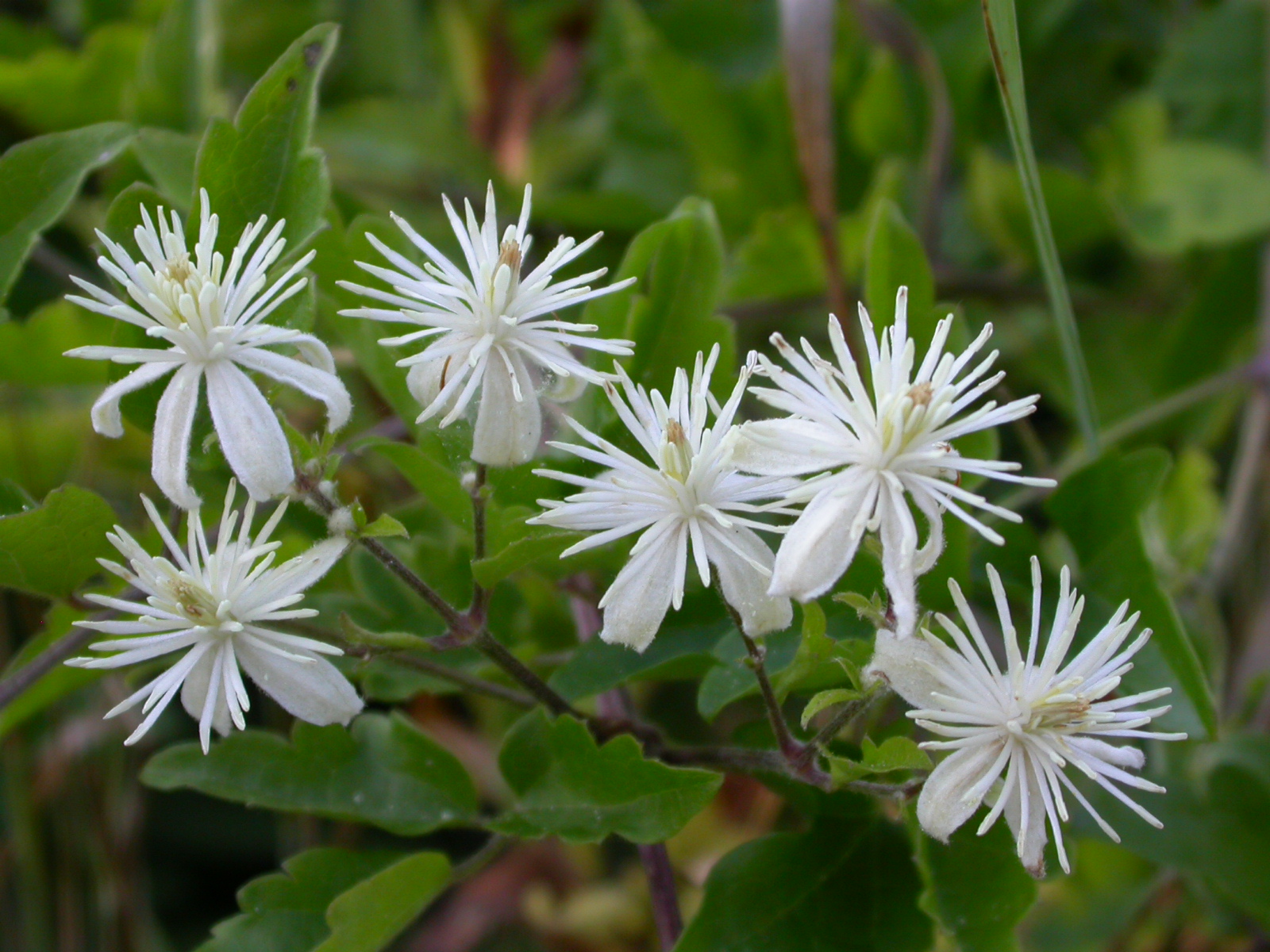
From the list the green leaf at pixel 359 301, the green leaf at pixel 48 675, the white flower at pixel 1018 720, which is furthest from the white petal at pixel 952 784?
the green leaf at pixel 48 675

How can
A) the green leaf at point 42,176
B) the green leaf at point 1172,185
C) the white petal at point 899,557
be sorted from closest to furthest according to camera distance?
the white petal at point 899,557
the green leaf at point 42,176
the green leaf at point 1172,185

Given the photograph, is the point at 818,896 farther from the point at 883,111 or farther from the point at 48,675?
the point at 883,111

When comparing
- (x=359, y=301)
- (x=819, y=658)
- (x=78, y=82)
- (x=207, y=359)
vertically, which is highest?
(x=78, y=82)

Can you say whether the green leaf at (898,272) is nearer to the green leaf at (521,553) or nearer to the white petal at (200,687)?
the green leaf at (521,553)

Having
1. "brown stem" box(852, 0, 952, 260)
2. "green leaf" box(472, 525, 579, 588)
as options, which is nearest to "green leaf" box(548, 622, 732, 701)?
"green leaf" box(472, 525, 579, 588)

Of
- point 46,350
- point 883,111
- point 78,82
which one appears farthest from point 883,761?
point 78,82

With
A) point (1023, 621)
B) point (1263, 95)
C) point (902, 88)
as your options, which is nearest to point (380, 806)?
point (1023, 621)

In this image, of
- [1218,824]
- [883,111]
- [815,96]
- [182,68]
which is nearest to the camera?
[1218,824]
